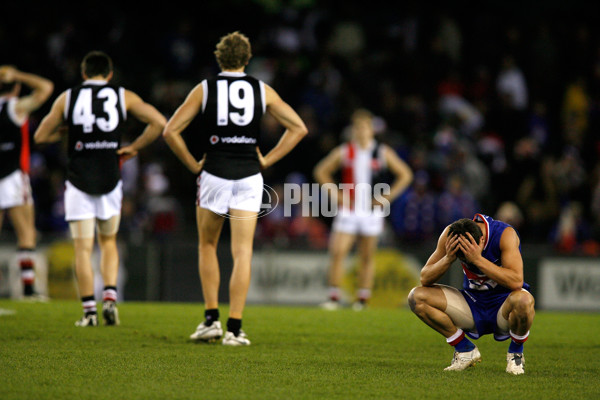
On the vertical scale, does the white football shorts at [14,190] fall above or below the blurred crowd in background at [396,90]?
below

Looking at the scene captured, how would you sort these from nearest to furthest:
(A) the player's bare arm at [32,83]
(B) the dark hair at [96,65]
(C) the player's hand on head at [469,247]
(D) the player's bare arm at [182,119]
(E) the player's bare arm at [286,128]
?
(C) the player's hand on head at [469,247], (D) the player's bare arm at [182,119], (E) the player's bare arm at [286,128], (B) the dark hair at [96,65], (A) the player's bare arm at [32,83]

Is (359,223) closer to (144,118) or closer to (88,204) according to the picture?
(144,118)

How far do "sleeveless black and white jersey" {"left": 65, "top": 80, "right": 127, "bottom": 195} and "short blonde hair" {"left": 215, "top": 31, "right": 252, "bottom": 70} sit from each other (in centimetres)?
142

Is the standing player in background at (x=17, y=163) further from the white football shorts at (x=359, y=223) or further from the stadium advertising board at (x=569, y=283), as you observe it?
the stadium advertising board at (x=569, y=283)

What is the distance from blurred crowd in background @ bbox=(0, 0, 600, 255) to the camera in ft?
50.7

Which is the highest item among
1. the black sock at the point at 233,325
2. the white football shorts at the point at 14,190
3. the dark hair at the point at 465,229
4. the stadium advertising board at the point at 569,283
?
the white football shorts at the point at 14,190

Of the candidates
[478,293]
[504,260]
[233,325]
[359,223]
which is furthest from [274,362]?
[359,223]

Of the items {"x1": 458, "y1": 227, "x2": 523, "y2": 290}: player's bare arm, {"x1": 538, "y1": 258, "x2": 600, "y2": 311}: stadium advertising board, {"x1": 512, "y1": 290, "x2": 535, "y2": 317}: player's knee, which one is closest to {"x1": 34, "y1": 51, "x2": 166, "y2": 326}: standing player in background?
{"x1": 458, "y1": 227, "x2": 523, "y2": 290}: player's bare arm

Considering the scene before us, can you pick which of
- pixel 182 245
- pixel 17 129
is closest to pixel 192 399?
pixel 17 129

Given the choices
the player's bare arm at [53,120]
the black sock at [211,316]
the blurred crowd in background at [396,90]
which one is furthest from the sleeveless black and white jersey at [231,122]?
the blurred crowd in background at [396,90]

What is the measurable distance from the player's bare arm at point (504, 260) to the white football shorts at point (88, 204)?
3751 millimetres

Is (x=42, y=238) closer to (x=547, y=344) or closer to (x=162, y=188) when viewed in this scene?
(x=162, y=188)

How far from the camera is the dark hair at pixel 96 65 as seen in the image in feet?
27.2

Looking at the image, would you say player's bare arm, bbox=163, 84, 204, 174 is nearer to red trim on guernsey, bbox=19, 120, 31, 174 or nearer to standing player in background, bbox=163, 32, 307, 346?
standing player in background, bbox=163, 32, 307, 346
